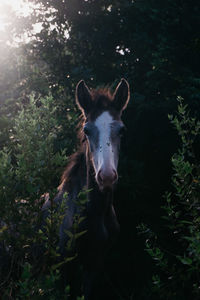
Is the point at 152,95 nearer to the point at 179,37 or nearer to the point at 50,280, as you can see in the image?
the point at 179,37

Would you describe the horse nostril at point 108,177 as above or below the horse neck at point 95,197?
above

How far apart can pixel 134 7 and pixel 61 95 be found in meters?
2.78

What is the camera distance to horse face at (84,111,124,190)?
11.3ft

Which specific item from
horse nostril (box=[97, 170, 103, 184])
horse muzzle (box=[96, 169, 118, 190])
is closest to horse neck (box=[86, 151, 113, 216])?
horse nostril (box=[97, 170, 103, 184])

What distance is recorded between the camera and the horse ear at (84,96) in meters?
4.84

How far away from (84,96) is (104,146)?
1442mm

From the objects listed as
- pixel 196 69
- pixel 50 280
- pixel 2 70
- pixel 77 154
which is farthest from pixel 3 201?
pixel 2 70

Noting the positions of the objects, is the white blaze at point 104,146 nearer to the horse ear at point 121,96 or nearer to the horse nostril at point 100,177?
the horse nostril at point 100,177

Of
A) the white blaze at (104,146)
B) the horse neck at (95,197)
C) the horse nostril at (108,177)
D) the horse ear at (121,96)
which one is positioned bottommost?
the horse neck at (95,197)

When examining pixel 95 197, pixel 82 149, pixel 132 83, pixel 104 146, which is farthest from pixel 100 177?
pixel 132 83

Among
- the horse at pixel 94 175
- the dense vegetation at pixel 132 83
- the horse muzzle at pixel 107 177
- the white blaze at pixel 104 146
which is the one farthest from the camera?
the dense vegetation at pixel 132 83

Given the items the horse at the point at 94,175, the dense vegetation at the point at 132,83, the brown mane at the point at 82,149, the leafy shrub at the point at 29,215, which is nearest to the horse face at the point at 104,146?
the horse at the point at 94,175

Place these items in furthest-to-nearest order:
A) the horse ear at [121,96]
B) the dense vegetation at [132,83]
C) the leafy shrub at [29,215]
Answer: the dense vegetation at [132,83]
the horse ear at [121,96]
the leafy shrub at [29,215]

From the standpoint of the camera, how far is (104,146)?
3.75 m
